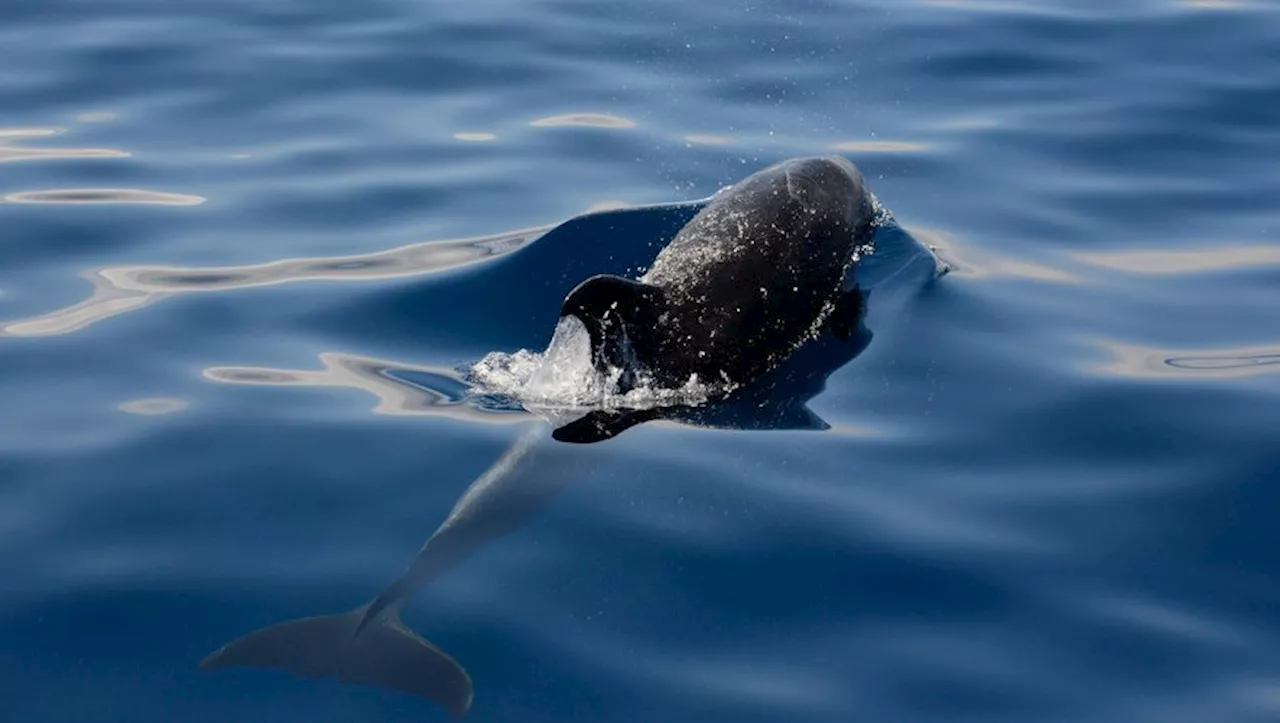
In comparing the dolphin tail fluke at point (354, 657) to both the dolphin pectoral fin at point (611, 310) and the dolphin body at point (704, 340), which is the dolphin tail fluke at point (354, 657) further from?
the dolphin pectoral fin at point (611, 310)

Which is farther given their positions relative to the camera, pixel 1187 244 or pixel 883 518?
pixel 1187 244

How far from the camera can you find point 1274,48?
16.2m

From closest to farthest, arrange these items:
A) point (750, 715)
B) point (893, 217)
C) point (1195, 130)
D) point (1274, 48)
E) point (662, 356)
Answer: point (750, 715)
point (662, 356)
point (893, 217)
point (1195, 130)
point (1274, 48)

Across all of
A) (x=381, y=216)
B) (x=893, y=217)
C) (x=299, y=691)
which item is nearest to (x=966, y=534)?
(x=299, y=691)

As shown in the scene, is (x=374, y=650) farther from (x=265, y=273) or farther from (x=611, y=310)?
(x=265, y=273)

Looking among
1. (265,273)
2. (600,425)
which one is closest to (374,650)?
(600,425)

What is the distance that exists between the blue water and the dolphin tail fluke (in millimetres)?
96

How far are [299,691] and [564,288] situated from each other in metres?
4.69

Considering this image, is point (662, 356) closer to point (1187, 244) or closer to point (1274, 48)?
point (1187, 244)

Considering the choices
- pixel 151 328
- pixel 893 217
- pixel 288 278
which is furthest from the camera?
pixel 893 217

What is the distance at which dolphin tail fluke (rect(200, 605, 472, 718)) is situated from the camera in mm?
6844

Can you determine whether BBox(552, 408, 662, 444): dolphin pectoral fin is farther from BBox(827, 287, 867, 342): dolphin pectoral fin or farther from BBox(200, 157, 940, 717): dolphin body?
BBox(827, 287, 867, 342): dolphin pectoral fin

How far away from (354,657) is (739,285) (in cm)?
423

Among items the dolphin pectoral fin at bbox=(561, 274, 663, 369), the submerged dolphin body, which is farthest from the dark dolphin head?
the submerged dolphin body
